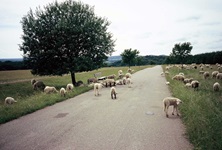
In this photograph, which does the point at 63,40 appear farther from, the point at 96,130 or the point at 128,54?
the point at 128,54

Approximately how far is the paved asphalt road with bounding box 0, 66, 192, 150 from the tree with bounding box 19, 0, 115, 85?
44.4 feet

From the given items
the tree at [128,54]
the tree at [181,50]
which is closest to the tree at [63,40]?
the tree at [181,50]

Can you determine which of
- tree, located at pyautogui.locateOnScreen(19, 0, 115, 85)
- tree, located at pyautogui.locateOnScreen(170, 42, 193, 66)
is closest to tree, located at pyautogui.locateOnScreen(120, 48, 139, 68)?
tree, located at pyautogui.locateOnScreen(170, 42, 193, 66)

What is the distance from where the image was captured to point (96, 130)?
806 centimetres

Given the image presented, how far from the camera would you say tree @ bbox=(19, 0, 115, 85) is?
2367 cm

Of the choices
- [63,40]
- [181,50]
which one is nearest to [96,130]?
[63,40]

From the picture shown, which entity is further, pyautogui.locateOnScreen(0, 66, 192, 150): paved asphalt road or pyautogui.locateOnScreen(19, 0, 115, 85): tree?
pyautogui.locateOnScreen(19, 0, 115, 85): tree

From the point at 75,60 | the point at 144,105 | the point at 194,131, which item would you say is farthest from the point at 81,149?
the point at 75,60

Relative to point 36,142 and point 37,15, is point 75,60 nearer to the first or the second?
point 37,15

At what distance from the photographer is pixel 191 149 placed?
617cm

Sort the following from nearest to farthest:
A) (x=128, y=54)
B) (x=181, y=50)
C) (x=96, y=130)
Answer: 1. (x=96, y=130)
2. (x=181, y=50)
3. (x=128, y=54)

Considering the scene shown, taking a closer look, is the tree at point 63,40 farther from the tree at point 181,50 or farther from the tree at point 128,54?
the tree at point 128,54

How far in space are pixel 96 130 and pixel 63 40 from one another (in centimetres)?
1807

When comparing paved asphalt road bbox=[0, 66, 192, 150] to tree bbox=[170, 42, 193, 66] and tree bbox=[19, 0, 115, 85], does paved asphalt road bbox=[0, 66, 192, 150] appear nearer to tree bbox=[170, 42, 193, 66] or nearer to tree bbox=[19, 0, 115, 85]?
tree bbox=[19, 0, 115, 85]
